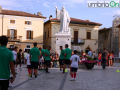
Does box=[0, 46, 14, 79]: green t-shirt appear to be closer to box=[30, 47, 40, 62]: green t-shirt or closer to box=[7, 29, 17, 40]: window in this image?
box=[30, 47, 40, 62]: green t-shirt

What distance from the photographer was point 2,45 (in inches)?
172

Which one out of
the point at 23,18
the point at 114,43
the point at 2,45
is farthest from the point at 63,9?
the point at 114,43

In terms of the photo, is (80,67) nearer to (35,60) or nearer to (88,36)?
(35,60)

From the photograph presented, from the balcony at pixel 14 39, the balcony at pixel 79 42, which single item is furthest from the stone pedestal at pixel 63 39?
the balcony at pixel 79 42

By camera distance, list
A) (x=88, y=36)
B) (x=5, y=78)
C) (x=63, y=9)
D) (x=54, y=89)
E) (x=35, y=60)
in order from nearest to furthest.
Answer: (x=5, y=78) < (x=54, y=89) < (x=35, y=60) < (x=63, y=9) < (x=88, y=36)

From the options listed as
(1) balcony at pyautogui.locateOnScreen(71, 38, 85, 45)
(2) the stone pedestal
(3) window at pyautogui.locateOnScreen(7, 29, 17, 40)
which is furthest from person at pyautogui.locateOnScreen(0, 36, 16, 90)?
(1) balcony at pyautogui.locateOnScreen(71, 38, 85, 45)

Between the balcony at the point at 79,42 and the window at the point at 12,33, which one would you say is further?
the balcony at the point at 79,42

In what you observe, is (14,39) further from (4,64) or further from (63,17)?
(4,64)

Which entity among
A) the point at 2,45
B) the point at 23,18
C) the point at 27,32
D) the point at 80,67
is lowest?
the point at 80,67

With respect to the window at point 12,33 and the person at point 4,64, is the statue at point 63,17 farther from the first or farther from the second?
the window at point 12,33

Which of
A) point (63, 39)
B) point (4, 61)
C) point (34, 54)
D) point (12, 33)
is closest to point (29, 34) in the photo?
point (12, 33)

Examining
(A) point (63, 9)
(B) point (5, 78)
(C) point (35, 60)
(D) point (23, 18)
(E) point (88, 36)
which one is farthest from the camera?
(E) point (88, 36)

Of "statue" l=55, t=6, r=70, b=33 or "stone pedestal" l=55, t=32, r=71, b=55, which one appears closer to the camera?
"stone pedestal" l=55, t=32, r=71, b=55

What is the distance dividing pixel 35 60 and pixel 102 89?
12.5 feet
